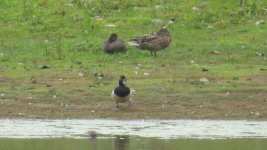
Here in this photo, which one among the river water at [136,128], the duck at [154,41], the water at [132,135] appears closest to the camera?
the water at [132,135]

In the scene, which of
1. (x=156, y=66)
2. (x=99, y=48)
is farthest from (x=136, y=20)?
(x=156, y=66)

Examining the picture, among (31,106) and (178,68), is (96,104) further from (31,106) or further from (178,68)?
(178,68)

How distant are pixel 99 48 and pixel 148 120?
8.99m

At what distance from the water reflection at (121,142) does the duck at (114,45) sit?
11.1m

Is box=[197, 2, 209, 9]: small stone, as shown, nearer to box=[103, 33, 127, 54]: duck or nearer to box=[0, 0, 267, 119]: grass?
box=[0, 0, 267, 119]: grass

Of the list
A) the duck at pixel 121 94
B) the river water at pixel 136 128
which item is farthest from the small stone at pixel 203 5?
the river water at pixel 136 128

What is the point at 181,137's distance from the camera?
19.1m

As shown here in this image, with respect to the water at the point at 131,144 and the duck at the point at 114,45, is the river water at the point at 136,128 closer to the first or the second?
the water at the point at 131,144

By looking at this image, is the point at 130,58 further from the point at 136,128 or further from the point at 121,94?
the point at 136,128

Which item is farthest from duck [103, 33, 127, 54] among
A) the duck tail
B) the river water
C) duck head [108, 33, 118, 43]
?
the river water

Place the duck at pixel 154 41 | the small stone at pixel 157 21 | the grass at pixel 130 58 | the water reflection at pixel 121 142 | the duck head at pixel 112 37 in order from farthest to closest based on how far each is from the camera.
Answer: the small stone at pixel 157 21 < the duck head at pixel 112 37 < the duck at pixel 154 41 < the grass at pixel 130 58 < the water reflection at pixel 121 142

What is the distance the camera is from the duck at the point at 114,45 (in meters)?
30.2

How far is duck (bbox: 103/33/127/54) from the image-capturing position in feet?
99.0

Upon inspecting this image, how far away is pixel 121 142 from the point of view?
18.4 meters
